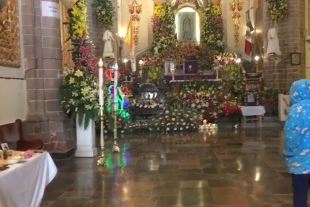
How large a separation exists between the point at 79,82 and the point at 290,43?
1028cm

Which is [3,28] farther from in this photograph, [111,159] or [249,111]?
[249,111]

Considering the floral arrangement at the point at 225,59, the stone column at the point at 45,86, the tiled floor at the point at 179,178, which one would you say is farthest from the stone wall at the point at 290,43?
the stone column at the point at 45,86

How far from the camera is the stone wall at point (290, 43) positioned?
15.6 metres

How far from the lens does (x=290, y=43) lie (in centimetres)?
1570

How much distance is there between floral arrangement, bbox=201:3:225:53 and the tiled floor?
35.5ft

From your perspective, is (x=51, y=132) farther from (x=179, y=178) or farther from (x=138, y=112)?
(x=138, y=112)

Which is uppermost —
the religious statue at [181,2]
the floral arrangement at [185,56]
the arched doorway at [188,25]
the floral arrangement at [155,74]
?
the religious statue at [181,2]

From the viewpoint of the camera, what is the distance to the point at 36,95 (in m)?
8.32

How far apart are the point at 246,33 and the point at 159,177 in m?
14.5

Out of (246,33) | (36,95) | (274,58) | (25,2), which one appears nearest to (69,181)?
(36,95)

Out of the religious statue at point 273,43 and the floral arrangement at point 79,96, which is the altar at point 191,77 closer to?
the religious statue at point 273,43

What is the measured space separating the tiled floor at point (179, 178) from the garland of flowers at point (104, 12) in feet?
24.5

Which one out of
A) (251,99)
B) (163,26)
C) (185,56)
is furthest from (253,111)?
(163,26)

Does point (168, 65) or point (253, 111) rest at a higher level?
point (168, 65)
